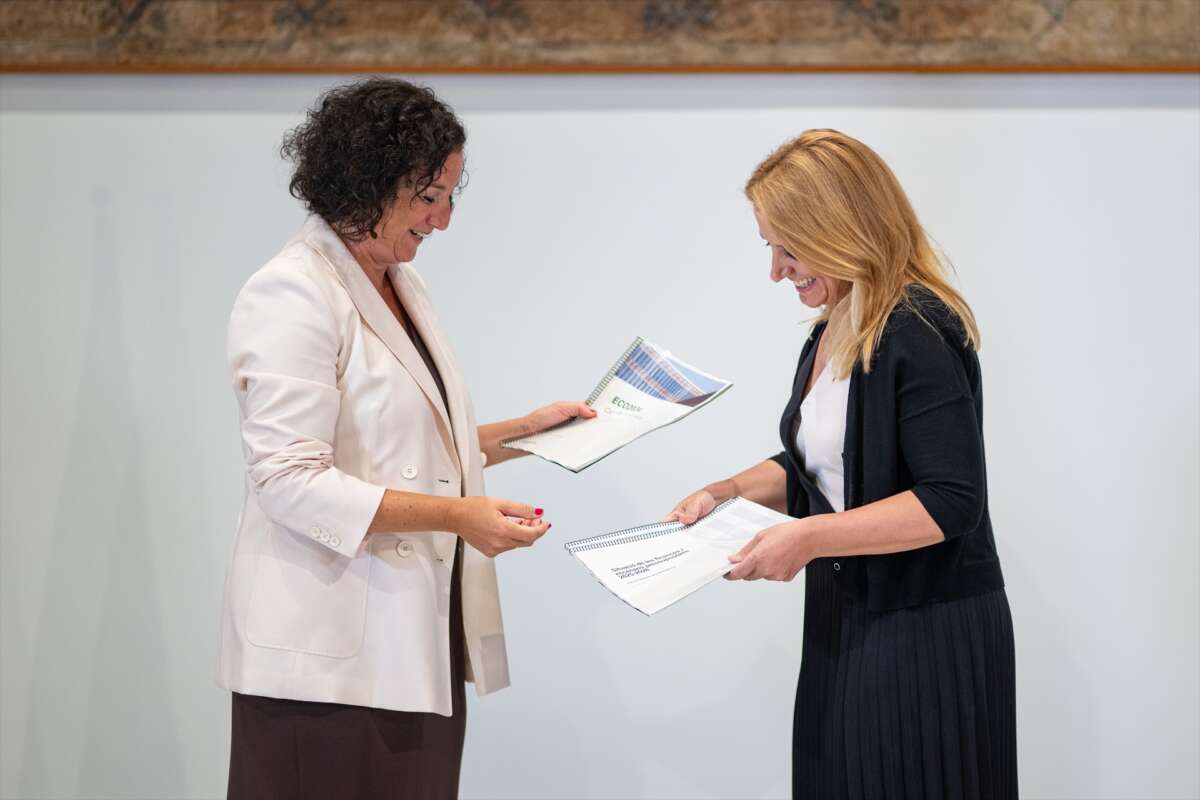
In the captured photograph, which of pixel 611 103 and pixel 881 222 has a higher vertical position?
pixel 611 103

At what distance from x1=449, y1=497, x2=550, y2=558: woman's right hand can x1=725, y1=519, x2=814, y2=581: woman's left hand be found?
315 millimetres

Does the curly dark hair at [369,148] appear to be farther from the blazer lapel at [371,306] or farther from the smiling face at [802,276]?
the smiling face at [802,276]

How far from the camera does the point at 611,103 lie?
304cm

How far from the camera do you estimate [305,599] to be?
1.84m

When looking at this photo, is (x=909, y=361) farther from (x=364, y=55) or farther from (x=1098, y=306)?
(x=364, y=55)

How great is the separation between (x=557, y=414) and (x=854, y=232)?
73 centimetres

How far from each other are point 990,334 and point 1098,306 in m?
0.30

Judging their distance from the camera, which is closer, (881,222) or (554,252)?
(881,222)

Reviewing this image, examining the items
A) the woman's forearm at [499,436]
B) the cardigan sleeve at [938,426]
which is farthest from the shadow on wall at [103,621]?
the cardigan sleeve at [938,426]

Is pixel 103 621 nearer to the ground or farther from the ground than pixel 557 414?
nearer to the ground

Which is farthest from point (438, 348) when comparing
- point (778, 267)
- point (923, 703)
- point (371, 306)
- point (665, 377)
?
point (923, 703)

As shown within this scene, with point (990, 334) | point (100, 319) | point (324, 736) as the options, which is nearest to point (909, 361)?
point (324, 736)

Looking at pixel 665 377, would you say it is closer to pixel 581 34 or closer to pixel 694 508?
pixel 694 508

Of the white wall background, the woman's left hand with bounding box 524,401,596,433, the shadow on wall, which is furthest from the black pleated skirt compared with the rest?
the shadow on wall
